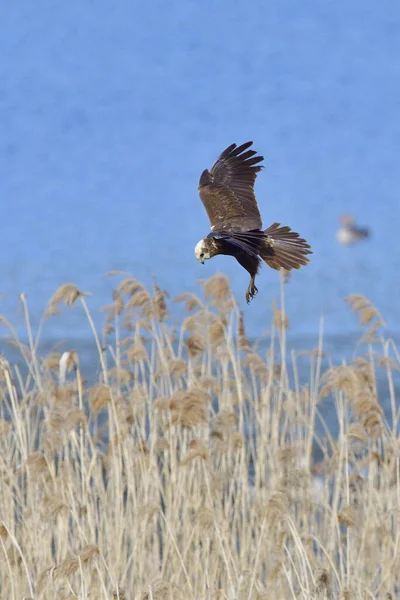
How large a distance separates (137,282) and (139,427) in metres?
0.80

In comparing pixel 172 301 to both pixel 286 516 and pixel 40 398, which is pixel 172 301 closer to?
pixel 40 398

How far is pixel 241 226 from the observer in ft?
13.3

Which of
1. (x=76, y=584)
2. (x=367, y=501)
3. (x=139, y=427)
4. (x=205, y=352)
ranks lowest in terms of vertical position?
(x=76, y=584)

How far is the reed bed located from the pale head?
92cm

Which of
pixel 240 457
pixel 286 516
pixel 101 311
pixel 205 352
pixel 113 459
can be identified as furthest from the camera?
pixel 205 352

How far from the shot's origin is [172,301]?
17.8 feet

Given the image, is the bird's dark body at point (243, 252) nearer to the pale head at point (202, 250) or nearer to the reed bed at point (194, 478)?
the pale head at point (202, 250)

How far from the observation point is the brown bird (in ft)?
11.7

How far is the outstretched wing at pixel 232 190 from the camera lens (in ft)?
13.6

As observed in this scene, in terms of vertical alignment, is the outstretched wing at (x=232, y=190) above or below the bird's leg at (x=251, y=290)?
above

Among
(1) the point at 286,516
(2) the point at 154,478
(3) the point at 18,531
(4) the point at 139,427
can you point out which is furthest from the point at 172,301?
(1) the point at 286,516

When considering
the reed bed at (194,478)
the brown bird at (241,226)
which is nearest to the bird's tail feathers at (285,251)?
the brown bird at (241,226)

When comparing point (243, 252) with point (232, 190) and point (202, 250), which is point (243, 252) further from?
point (232, 190)

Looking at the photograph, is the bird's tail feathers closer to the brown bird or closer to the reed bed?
the brown bird
